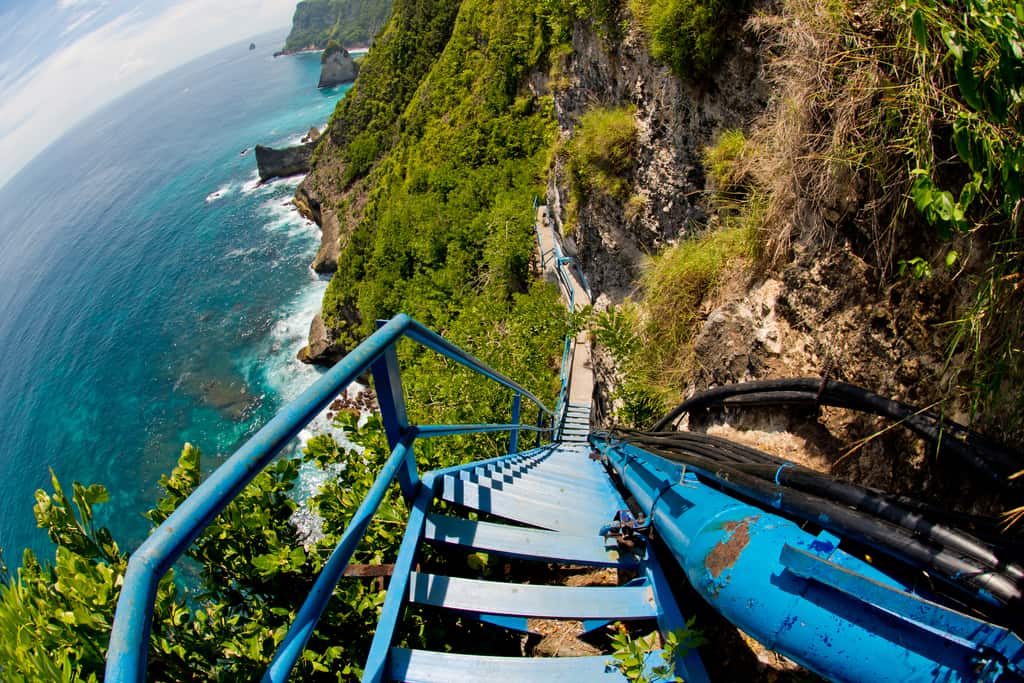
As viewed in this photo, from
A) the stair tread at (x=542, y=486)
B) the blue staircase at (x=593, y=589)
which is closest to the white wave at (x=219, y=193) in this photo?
the stair tread at (x=542, y=486)

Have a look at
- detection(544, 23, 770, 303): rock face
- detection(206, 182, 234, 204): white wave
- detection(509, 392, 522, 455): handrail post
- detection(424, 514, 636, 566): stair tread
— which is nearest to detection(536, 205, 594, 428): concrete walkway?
detection(544, 23, 770, 303): rock face

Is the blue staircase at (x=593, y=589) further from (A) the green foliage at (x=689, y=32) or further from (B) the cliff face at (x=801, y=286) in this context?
(A) the green foliage at (x=689, y=32)

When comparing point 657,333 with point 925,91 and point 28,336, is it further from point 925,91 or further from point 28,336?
point 28,336

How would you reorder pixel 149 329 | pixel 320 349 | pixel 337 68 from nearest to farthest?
pixel 320 349 < pixel 149 329 < pixel 337 68

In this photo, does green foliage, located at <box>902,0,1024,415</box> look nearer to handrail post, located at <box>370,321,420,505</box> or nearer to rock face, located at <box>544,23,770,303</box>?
handrail post, located at <box>370,321,420,505</box>

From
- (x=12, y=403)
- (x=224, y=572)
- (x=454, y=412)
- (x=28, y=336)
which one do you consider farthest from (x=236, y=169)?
(x=224, y=572)

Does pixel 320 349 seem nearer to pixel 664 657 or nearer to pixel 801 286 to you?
pixel 801 286

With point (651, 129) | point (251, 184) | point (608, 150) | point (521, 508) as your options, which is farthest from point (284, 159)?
point (521, 508)
